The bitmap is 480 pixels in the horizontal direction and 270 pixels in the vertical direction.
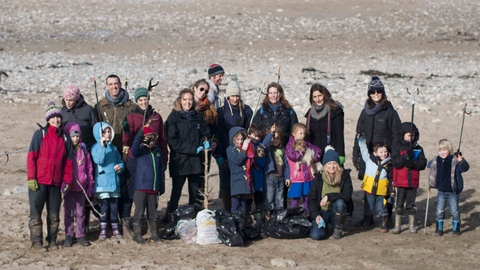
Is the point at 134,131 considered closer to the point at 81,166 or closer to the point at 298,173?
the point at 81,166

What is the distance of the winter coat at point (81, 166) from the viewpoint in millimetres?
9703

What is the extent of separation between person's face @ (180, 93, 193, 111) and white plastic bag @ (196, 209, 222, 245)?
4.27ft

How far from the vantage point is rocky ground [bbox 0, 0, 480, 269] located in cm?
965

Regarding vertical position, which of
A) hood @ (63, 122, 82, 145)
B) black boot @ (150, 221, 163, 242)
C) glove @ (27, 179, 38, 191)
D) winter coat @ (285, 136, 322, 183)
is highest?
hood @ (63, 122, 82, 145)

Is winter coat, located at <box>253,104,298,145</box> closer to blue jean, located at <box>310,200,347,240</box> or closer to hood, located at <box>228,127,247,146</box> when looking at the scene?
hood, located at <box>228,127,247,146</box>

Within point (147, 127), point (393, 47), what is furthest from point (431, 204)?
point (393, 47)

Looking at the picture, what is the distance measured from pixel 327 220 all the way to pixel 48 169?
11.5 feet

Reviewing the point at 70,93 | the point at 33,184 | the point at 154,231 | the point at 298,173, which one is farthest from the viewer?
the point at 298,173

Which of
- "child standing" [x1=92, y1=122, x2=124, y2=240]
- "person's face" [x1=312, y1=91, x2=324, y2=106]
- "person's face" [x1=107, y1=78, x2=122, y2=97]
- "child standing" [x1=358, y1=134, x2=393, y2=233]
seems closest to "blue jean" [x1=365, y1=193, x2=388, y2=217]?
"child standing" [x1=358, y1=134, x2=393, y2=233]

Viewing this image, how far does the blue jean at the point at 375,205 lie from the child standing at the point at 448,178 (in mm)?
668

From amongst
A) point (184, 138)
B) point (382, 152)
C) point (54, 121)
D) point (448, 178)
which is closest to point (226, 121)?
point (184, 138)

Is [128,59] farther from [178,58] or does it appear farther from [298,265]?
[298,265]

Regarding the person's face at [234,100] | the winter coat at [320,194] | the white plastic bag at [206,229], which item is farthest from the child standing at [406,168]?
the white plastic bag at [206,229]

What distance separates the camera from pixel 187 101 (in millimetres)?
10281
